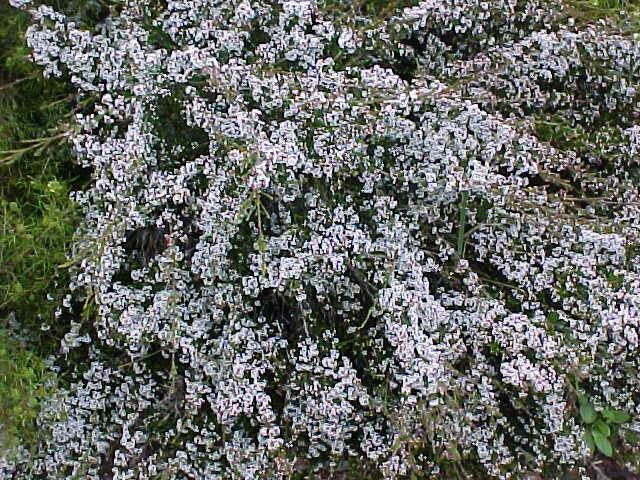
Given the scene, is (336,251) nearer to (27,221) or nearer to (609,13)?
(27,221)

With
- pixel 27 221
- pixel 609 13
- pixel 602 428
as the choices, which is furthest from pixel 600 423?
pixel 27 221

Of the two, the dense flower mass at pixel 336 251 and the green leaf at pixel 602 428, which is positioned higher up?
the dense flower mass at pixel 336 251

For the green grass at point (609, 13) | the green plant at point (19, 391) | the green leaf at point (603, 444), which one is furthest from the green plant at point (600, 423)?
the green plant at point (19, 391)

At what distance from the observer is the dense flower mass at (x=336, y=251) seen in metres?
2.46

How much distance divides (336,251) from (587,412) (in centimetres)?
113

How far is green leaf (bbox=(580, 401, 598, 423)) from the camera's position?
286cm

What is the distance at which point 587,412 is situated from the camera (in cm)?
287

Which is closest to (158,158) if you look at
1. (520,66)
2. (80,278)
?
(80,278)

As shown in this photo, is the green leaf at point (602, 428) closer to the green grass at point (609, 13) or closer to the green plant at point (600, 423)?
the green plant at point (600, 423)

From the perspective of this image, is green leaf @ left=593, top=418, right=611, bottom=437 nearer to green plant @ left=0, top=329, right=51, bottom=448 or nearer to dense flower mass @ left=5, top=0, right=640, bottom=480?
dense flower mass @ left=5, top=0, right=640, bottom=480

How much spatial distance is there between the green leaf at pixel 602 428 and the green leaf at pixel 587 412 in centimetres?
3

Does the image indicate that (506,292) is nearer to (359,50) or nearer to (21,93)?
(359,50)

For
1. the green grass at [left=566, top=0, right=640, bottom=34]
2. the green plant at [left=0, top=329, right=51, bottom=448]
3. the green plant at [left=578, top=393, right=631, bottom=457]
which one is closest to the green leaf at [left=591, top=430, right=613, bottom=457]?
the green plant at [left=578, top=393, right=631, bottom=457]

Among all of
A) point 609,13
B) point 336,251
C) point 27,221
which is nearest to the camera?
point 336,251
